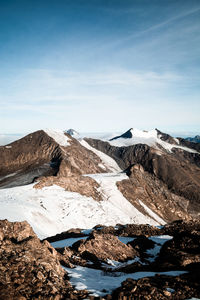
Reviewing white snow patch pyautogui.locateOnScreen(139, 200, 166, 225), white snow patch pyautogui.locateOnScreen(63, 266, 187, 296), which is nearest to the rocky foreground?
white snow patch pyautogui.locateOnScreen(63, 266, 187, 296)

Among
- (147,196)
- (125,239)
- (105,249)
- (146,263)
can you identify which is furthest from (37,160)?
(146,263)

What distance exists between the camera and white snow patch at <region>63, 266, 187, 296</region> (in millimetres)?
7887

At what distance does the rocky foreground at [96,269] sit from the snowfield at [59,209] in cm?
1168

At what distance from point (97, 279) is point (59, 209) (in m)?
25.6

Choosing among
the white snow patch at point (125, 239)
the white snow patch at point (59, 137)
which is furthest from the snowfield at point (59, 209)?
the white snow patch at point (59, 137)

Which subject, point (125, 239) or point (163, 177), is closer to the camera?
point (125, 239)

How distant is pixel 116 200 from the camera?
47.0m

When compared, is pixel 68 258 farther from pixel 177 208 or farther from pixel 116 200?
pixel 177 208

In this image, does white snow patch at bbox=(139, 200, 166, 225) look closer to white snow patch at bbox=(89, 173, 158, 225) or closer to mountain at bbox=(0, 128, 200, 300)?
mountain at bbox=(0, 128, 200, 300)

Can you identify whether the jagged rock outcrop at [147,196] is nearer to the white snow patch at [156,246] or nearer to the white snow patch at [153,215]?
the white snow patch at [153,215]

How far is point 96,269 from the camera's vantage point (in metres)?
11.0

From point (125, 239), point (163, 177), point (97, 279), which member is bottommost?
point (163, 177)

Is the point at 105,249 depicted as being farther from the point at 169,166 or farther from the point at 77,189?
the point at 169,166

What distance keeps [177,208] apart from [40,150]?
2472 inches
